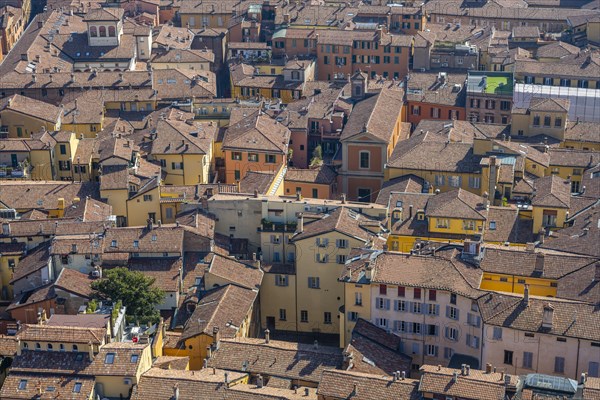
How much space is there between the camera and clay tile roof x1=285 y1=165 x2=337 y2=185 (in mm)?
118625

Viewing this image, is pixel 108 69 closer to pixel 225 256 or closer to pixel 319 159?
pixel 319 159

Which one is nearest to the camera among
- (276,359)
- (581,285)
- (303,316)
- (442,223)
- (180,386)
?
(180,386)

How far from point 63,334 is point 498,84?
256 ft

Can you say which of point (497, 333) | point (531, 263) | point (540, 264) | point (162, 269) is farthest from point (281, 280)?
point (540, 264)

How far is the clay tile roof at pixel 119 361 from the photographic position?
80438mm

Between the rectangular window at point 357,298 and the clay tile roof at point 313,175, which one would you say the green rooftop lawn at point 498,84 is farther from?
the rectangular window at point 357,298

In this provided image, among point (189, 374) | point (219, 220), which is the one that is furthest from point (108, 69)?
point (189, 374)

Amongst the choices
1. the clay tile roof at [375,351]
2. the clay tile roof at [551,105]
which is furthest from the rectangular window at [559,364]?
the clay tile roof at [551,105]

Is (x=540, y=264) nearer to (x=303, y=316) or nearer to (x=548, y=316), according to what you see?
(x=548, y=316)

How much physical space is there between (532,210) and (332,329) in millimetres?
22795

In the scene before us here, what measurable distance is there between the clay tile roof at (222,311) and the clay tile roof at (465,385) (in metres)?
20.0

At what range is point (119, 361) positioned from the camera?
266 ft

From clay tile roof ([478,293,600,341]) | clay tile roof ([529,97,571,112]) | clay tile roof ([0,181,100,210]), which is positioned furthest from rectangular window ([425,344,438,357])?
clay tile roof ([529,97,571,112])

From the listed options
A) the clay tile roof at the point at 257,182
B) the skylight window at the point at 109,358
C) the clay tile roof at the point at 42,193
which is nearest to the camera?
the skylight window at the point at 109,358
